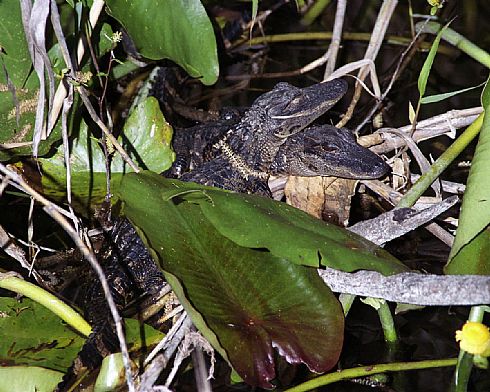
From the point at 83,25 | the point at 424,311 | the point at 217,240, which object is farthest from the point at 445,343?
the point at 83,25

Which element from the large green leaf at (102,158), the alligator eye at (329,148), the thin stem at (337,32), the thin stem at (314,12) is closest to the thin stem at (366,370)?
the alligator eye at (329,148)

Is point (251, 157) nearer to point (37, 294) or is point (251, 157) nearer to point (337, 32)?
point (337, 32)

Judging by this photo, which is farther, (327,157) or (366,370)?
(327,157)

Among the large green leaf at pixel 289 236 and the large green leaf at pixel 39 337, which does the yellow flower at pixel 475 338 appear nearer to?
the large green leaf at pixel 289 236

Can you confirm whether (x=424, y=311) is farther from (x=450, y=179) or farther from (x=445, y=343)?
(x=450, y=179)

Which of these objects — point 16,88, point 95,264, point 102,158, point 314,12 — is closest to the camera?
point 95,264

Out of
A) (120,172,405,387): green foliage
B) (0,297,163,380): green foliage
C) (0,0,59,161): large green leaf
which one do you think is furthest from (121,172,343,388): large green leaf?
(0,0,59,161): large green leaf

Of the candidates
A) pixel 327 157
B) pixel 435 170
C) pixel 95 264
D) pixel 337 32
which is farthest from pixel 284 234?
pixel 337 32
